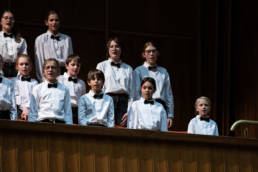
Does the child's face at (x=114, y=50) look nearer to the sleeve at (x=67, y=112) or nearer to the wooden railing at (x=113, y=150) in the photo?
the sleeve at (x=67, y=112)

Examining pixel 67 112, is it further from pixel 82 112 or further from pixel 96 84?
pixel 96 84

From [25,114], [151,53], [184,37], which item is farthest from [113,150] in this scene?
[184,37]

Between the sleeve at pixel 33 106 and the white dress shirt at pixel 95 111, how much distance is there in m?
0.38

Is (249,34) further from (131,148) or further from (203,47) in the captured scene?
(131,148)

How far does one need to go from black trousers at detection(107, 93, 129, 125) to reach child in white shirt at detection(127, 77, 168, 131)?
50 cm

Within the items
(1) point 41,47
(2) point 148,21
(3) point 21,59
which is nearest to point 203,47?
(2) point 148,21

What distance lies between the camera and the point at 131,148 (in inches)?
195

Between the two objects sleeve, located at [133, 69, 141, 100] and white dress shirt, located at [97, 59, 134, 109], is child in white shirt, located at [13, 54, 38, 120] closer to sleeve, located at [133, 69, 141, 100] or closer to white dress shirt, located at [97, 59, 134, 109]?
white dress shirt, located at [97, 59, 134, 109]

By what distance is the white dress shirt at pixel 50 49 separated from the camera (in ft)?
22.9

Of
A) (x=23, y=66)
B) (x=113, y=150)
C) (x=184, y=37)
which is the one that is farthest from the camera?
(x=184, y=37)

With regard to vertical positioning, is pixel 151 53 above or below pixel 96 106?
above

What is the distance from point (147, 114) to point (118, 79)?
0.88 meters

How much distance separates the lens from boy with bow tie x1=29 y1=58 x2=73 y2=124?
5707mm

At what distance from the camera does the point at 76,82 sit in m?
6.52
